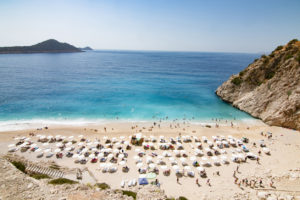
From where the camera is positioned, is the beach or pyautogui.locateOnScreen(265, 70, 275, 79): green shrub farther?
pyautogui.locateOnScreen(265, 70, 275, 79): green shrub

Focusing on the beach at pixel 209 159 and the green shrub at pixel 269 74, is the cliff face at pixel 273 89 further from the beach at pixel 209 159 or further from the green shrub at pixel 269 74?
the beach at pixel 209 159

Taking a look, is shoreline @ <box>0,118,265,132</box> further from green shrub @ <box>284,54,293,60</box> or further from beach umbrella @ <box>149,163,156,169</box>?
green shrub @ <box>284,54,293,60</box>

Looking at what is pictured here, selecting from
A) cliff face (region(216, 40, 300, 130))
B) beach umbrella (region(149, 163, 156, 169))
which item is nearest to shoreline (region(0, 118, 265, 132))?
cliff face (region(216, 40, 300, 130))

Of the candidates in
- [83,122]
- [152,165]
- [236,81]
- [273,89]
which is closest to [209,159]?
[152,165]

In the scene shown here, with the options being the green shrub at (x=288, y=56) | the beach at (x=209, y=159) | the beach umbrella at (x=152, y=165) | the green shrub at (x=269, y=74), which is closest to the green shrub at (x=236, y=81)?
the green shrub at (x=269, y=74)

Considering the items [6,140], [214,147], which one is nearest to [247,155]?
[214,147]

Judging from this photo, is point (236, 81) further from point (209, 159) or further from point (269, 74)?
point (209, 159)

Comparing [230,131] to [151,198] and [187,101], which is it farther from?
[151,198]
